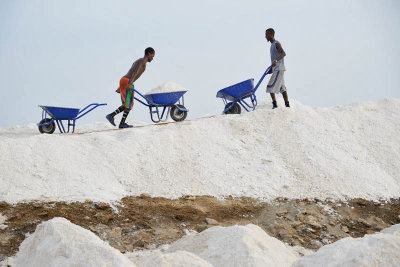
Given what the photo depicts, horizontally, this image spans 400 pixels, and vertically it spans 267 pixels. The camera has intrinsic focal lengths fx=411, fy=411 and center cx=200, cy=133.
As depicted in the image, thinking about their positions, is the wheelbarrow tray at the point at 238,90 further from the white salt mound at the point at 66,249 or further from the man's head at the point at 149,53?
the white salt mound at the point at 66,249

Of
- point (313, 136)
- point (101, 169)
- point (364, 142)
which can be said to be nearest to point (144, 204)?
point (101, 169)

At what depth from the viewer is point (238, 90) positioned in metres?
8.88

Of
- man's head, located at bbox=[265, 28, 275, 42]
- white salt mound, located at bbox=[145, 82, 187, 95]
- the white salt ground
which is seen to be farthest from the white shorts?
white salt mound, located at bbox=[145, 82, 187, 95]

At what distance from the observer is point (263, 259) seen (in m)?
3.43

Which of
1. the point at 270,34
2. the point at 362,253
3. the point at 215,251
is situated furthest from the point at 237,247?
the point at 270,34

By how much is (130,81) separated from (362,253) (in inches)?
249

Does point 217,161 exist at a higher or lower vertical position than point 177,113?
lower

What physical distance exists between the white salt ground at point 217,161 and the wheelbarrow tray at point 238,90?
744 millimetres

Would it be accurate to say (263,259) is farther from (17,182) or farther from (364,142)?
(364,142)

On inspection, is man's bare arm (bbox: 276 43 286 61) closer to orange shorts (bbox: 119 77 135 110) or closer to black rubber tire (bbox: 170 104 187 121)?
black rubber tire (bbox: 170 104 187 121)

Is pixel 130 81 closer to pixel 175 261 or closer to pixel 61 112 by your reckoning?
pixel 61 112

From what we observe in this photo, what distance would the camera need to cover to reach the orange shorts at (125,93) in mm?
8367

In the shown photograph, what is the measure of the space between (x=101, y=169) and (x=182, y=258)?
134 inches

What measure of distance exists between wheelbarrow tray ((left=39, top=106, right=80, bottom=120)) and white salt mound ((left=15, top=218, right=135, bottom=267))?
5.25 meters
